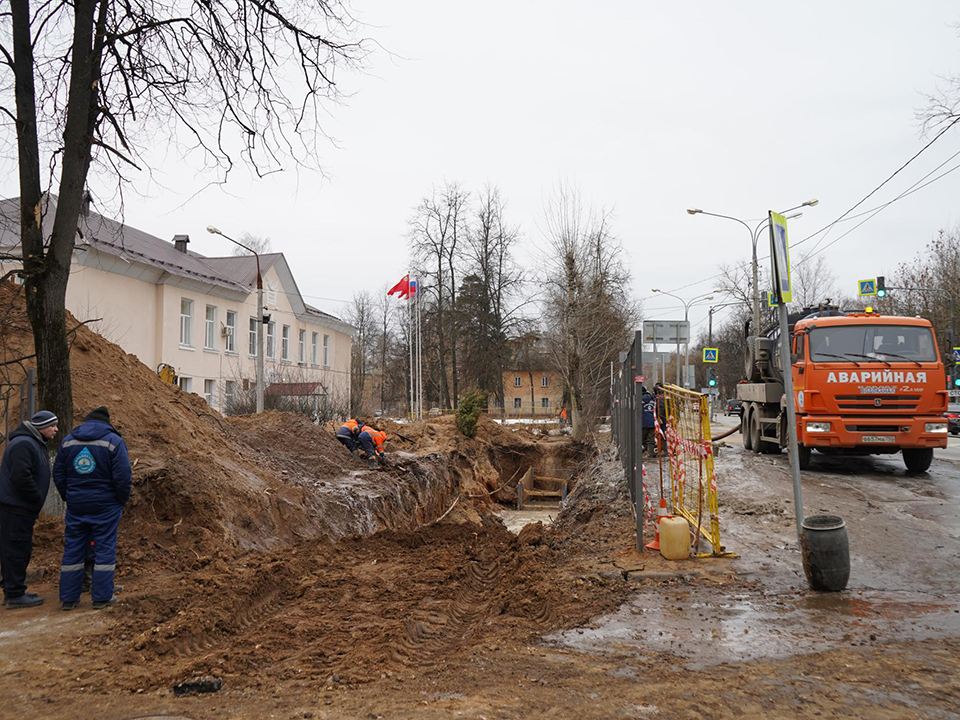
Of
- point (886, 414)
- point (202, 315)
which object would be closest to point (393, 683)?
point (886, 414)

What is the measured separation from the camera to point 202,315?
32656 mm

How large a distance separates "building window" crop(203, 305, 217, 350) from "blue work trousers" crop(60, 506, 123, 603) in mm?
27353

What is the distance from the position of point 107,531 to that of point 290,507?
20.6 feet

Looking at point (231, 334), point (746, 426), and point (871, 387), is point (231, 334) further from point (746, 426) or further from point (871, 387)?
point (871, 387)

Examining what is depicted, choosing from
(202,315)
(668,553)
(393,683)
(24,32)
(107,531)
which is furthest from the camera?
(202,315)

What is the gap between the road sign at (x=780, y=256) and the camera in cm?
668

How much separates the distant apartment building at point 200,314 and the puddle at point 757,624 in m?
19.3

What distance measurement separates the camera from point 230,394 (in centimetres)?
3012

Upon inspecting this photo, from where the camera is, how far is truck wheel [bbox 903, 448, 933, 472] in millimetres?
13344

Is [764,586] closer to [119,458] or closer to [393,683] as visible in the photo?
[393,683]

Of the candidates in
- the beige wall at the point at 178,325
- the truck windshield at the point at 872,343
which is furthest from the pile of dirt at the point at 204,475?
the beige wall at the point at 178,325

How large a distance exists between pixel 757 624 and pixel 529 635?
1668mm

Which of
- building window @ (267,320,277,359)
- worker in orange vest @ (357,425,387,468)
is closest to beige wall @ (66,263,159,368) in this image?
building window @ (267,320,277,359)

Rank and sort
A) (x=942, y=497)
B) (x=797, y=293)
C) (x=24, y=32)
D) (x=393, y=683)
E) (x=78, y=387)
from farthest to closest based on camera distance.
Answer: (x=797, y=293) → (x=78, y=387) → (x=942, y=497) → (x=24, y=32) → (x=393, y=683)
